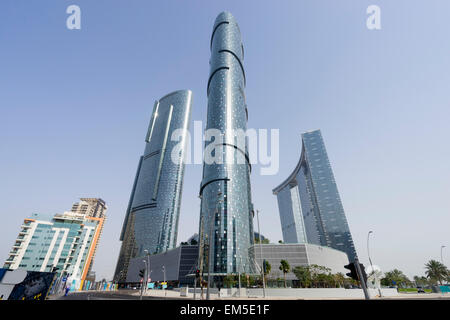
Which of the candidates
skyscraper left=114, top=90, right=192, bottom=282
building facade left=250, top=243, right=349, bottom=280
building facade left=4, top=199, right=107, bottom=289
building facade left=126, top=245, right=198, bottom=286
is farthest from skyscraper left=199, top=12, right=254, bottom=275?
building facade left=4, top=199, right=107, bottom=289

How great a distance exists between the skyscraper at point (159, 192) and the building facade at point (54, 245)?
1335 inches

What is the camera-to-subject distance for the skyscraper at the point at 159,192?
140 meters

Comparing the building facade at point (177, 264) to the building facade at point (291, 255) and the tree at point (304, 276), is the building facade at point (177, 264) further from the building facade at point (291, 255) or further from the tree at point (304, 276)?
the tree at point (304, 276)

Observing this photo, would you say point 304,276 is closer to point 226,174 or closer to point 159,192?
point 226,174

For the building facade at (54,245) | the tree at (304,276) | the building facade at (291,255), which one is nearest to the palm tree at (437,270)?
the building facade at (291,255)

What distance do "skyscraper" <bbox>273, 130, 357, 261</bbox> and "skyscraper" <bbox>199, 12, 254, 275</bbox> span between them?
83313 mm

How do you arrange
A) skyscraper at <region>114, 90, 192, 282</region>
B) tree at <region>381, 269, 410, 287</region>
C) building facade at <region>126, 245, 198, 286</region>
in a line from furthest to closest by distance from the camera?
skyscraper at <region>114, 90, 192, 282</region> < building facade at <region>126, 245, 198, 286</region> < tree at <region>381, 269, 410, 287</region>

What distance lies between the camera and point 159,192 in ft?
498

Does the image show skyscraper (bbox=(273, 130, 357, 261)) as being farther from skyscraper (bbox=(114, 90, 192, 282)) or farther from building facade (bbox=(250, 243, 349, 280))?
skyscraper (bbox=(114, 90, 192, 282))

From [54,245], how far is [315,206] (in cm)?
17151

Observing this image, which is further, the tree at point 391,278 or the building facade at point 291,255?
the tree at point 391,278

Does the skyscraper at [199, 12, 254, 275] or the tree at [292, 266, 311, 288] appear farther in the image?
the skyscraper at [199, 12, 254, 275]

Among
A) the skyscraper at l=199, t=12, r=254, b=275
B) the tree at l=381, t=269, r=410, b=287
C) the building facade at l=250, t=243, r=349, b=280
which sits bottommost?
the tree at l=381, t=269, r=410, b=287

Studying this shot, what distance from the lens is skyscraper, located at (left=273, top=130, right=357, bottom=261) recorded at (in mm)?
151000
